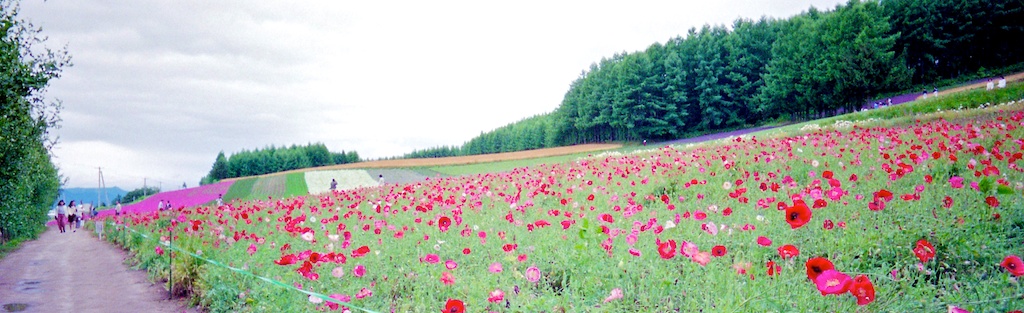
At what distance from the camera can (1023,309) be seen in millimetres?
3174

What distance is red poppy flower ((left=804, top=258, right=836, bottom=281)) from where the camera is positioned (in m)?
2.45

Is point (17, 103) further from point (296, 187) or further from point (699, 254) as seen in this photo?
point (296, 187)

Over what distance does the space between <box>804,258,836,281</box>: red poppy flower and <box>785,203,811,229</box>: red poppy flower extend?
20.6 inches

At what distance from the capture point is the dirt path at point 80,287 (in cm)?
754

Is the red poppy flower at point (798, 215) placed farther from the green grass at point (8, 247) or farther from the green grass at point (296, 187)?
the green grass at point (296, 187)

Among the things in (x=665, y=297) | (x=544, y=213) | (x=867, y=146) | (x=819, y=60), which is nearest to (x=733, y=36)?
(x=819, y=60)

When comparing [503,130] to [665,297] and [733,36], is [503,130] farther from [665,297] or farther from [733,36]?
[665,297]

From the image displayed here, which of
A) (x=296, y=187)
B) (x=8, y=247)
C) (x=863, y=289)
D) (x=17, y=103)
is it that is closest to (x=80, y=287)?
(x=17, y=103)

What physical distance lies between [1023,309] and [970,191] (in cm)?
382

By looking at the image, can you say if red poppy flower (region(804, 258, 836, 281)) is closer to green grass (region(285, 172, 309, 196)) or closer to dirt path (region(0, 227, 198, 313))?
dirt path (region(0, 227, 198, 313))

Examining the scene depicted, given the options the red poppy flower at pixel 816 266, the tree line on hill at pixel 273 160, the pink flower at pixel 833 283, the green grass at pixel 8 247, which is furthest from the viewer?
the tree line on hill at pixel 273 160

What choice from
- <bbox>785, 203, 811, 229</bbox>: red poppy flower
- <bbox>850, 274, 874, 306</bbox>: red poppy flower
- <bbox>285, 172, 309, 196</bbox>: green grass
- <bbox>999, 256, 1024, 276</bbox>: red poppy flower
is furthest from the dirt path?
<bbox>285, 172, 309, 196</bbox>: green grass

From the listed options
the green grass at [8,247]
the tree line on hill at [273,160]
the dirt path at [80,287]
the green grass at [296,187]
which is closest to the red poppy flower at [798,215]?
the dirt path at [80,287]

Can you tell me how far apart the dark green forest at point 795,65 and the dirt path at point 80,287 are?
44.7 meters
